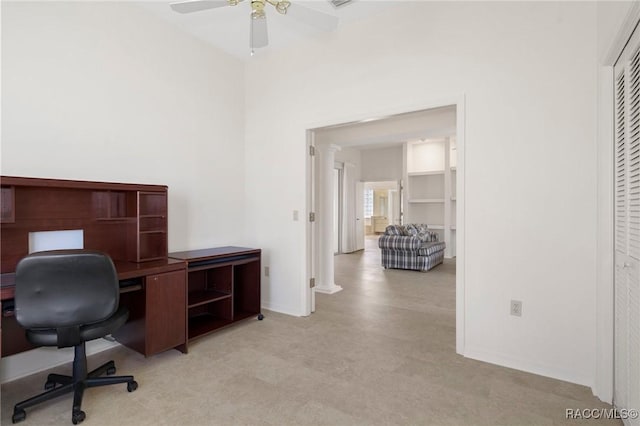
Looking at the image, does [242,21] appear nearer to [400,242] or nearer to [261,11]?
[261,11]

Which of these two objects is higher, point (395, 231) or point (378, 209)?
point (378, 209)

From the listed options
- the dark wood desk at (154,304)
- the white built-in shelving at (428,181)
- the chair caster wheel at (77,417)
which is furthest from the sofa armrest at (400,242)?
the chair caster wheel at (77,417)

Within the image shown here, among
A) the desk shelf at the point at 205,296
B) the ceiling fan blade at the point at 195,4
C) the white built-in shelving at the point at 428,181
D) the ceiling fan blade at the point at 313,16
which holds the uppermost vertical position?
the ceiling fan blade at the point at 313,16

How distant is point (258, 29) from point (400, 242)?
462 cm

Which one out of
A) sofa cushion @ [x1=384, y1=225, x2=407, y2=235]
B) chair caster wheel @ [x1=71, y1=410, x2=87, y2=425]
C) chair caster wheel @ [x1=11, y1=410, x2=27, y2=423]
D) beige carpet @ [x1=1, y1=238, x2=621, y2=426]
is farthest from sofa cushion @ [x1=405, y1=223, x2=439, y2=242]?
chair caster wheel @ [x1=11, y1=410, x2=27, y2=423]

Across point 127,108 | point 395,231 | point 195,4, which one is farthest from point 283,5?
point 395,231

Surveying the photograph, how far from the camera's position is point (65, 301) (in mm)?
1791

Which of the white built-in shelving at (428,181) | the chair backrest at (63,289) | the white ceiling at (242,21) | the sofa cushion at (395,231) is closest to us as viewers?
the chair backrest at (63,289)

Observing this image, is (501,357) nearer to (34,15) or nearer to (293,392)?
(293,392)

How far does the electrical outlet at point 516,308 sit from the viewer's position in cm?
237

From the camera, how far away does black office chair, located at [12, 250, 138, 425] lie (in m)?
1.73

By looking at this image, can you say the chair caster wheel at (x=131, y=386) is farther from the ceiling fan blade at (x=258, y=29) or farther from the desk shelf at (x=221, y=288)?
the ceiling fan blade at (x=258, y=29)

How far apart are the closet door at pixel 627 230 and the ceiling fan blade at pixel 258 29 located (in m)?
2.10

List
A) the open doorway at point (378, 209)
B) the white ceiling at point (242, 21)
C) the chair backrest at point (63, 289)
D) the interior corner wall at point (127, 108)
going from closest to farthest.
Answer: the chair backrest at point (63, 289) < the interior corner wall at point (127, 108) < the white ceiling at point (242, 21) < the open doorway at point (378, 209)
